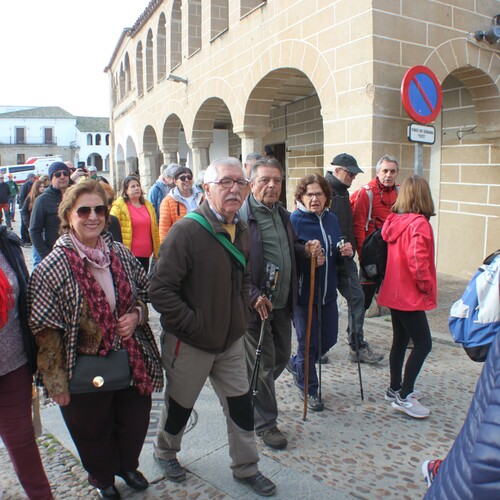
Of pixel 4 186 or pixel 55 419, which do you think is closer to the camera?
pixel 55 419

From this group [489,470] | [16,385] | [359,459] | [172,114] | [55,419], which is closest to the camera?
[489,470]

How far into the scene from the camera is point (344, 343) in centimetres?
483

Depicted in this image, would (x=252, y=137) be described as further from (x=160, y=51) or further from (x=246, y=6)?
(x=160, y=51)

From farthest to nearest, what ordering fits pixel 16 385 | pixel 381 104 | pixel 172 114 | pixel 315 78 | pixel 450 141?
pixel 172 114 < pixel 450 141 < pixel 315 78 < pixel 381 104 < pixel 16 385

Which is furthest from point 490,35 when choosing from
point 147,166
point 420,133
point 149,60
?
Result: point 147,166

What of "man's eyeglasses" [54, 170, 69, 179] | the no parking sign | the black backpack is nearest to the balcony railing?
"man's eyeglasses" [54, 170, 69, 179]

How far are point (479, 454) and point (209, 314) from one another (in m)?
1.50

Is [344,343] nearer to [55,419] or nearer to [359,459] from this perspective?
[359,459]

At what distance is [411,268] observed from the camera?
10.8 ft

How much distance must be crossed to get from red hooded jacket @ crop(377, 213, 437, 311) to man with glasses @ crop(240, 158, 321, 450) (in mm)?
766

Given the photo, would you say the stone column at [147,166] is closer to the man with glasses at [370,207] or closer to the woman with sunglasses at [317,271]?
the man with glasses at [370,207]

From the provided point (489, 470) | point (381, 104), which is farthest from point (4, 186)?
point (489, 470)

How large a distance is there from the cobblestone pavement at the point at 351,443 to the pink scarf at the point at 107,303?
2.23 feet

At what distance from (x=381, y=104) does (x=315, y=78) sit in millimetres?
1233
